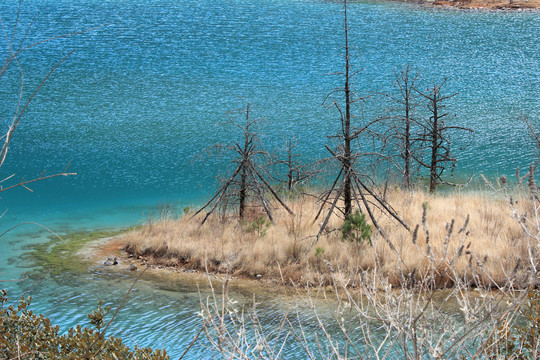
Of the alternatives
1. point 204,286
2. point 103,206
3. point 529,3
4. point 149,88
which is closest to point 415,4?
point 529,3

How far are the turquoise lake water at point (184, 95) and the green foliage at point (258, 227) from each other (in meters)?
1.94

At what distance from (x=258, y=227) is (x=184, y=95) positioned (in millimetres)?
12128

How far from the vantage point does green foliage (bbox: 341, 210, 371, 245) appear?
7586mm

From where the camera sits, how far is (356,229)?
783cm

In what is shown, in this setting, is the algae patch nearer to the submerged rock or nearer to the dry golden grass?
the submerged rock

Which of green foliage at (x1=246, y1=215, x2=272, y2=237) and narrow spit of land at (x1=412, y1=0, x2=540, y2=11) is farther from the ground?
narrow spit of land at (x1=412, y1=0, x2=540, y2=11)

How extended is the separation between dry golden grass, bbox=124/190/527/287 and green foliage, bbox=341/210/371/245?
10 centimetres

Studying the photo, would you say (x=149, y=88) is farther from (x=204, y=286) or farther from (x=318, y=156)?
(x=204, y=286)

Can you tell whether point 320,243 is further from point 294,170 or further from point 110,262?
point 110,262

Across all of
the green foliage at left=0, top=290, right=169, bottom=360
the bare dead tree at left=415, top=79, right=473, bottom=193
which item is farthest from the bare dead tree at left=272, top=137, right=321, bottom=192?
the green foliage at left=0, top=290, right=169, bottom=360

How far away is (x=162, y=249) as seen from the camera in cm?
860

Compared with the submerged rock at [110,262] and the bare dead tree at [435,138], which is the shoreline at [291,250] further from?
the bare dead tree at [435,138]

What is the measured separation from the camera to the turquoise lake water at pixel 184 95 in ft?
35.6

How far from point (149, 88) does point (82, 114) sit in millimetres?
3340
